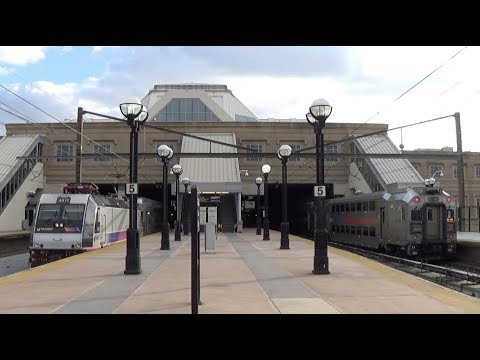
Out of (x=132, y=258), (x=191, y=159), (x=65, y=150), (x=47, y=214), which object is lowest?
(x=132, y=258)

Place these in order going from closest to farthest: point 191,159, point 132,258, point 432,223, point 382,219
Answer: point 132,258, point 432,223, point 382,219, point 191,159

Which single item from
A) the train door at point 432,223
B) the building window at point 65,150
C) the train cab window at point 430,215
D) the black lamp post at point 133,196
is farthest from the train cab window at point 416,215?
the building window at point 65,150

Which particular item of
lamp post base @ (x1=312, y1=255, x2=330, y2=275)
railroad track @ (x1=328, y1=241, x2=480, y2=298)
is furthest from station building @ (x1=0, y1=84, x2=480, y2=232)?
lamp post base @ (x1=312, y1=255, x2=330, y2=275)

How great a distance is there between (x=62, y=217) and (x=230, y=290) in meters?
13.5

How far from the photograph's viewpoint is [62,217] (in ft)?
72.9

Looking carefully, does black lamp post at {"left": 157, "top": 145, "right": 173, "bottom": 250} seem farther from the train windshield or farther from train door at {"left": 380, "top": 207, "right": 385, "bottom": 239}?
Result: train door at {"left": 380, "top": 207, "right": 385, "bottom": 239}

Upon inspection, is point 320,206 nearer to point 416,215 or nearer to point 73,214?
point 416,215

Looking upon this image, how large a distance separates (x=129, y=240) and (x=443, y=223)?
13906 millimetres

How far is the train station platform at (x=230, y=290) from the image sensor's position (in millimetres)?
8734

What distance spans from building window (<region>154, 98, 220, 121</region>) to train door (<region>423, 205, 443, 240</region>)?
49.3 metres

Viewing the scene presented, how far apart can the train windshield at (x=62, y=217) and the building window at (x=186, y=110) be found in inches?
1876

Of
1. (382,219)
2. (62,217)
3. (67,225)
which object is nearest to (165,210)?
(67,225)
